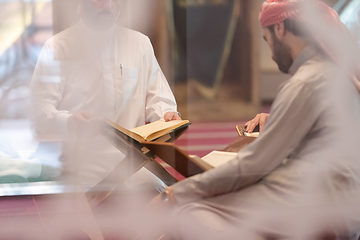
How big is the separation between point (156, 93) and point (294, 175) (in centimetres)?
69

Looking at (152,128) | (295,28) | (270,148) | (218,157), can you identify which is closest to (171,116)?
(152,128)

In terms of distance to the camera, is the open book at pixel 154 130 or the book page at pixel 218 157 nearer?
the book page at pixel 218 157

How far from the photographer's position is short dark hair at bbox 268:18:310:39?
1.26 meters

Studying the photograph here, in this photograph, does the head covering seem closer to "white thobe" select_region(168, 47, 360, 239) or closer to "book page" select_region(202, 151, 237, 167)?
"white thobe" select_region(168, 47, 360, 239)

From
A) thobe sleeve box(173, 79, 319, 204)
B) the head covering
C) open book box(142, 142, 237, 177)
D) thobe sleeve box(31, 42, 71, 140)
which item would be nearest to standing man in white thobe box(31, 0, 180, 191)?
thobe sleeve box(31, 42, 71, 140)

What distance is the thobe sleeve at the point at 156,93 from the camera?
158 centimetres

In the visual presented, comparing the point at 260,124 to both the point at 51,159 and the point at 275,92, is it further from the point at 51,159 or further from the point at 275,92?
the point at 51,159

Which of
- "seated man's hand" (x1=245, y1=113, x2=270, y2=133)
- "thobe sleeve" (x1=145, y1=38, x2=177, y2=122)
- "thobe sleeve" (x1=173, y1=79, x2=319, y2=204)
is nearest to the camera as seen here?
"thobe sleeve" (x1=173, y1=79, x2=319, y2=204)

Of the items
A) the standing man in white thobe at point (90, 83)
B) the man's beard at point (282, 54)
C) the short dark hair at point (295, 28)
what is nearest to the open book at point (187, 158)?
the standing man in white thobe at point (90, 83)

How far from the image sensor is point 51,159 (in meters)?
1.63

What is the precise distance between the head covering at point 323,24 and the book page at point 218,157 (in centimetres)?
48

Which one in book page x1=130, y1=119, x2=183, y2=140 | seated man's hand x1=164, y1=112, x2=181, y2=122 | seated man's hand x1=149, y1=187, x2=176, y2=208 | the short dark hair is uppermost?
the short dark hair

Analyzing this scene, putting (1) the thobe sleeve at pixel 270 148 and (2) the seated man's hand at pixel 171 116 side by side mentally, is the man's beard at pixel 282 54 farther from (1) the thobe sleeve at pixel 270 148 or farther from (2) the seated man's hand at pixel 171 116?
(2) the seated man's hand at pixel 171 116

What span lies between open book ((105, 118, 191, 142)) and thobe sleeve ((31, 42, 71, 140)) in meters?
0.22
